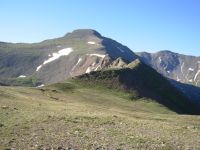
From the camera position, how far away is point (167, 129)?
41.8 m

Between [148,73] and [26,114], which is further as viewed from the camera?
[148,73]

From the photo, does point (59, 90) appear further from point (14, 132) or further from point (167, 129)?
point (14, 132)

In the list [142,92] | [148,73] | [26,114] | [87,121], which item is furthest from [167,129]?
[148,73]

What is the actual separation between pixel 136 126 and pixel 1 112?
1440 centimetres

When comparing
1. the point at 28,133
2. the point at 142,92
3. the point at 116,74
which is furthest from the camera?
the point at 116,74

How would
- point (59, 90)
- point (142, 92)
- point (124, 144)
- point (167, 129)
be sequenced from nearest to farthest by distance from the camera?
1. point (124, 144)
2. point (167, 129)
3. point (59, 90)
4. point (142, 92)

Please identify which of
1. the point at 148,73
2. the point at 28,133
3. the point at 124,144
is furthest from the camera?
the point at 148,73

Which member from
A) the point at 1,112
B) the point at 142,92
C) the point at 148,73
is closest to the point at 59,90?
the point at 142,92

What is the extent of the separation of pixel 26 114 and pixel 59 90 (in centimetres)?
5923

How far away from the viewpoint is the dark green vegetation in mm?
120037

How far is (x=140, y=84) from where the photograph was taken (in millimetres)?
128125

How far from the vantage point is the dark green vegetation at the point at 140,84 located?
120037 mm

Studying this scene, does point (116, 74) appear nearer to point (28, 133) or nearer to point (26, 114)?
point (26, 114)

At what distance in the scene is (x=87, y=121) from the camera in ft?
140
